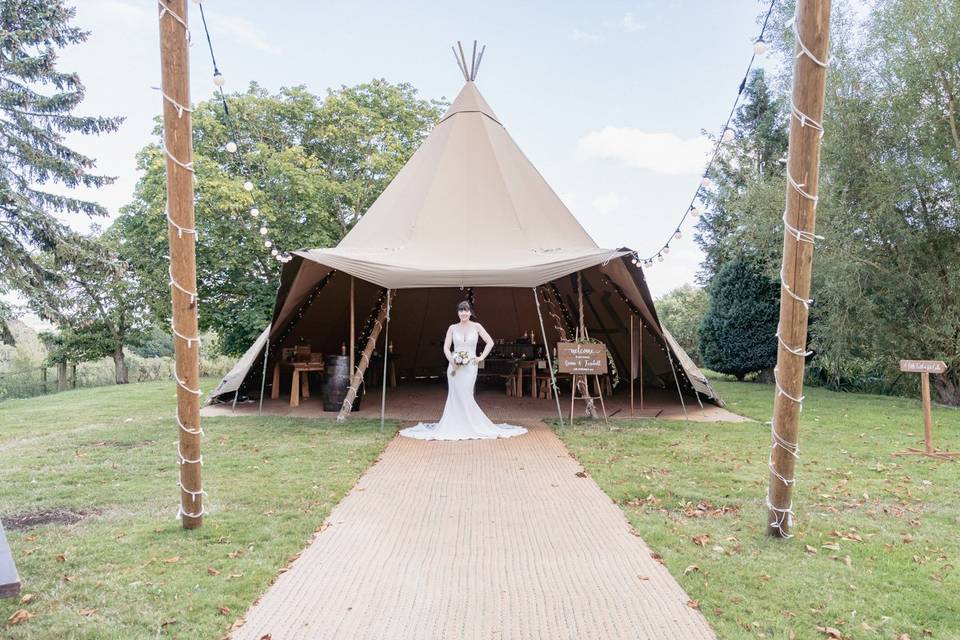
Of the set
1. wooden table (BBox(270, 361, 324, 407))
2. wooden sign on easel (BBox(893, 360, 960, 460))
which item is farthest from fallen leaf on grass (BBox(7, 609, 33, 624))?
wooden sign on easel (BBox(893, 360, 960, 460))

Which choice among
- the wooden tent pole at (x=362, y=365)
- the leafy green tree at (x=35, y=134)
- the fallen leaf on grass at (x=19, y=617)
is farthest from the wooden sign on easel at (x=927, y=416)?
the leafy green tree at (x=35, y=134)

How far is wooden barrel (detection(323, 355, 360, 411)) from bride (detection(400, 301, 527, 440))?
1.50m

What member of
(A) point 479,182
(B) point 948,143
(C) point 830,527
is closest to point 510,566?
(C) point 830,527

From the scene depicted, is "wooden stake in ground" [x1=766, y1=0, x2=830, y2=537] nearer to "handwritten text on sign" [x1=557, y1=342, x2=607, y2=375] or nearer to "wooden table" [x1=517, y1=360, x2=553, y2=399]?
"handwritten text on sign" [x1=557, y1=342, x2=607, y2=375]

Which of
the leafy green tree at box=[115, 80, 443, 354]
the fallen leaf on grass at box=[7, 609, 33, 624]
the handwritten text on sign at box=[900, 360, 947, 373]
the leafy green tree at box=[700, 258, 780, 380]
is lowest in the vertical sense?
the fallen leaf on grass at box=[7, 609, 33, 624]

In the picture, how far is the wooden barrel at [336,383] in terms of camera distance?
7.85 meters

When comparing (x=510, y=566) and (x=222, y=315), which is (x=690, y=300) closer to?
(x=222, y=315)

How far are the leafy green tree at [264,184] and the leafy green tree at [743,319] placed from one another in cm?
766

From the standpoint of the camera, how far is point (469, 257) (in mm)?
7121

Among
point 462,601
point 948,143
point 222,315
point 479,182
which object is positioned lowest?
point 462,601

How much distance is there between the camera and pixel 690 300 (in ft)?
61.8

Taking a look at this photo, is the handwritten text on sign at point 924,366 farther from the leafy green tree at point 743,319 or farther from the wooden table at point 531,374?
the leafy green tree at point 743,319

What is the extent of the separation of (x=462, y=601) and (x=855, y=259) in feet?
27.7

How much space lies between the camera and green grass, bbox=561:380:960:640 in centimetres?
251
